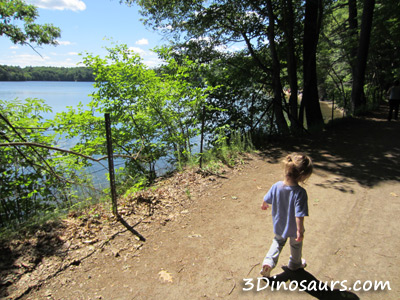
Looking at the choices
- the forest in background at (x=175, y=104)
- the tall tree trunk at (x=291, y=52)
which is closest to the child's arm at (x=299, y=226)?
the forest in background at (x=175, y=104)

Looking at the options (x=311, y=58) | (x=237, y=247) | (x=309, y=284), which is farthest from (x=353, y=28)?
(x=309, y=284)

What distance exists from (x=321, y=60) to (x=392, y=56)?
18.7 feet

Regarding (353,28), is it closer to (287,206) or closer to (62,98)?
(287,206)

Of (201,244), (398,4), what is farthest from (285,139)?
(398,4)

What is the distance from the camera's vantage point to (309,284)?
2775 millimetres

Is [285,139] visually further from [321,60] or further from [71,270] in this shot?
[321,60]

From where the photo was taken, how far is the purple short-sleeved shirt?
100 inches

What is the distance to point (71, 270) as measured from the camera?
10.5 ft

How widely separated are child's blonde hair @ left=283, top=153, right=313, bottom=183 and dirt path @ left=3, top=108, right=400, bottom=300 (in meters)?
1.25

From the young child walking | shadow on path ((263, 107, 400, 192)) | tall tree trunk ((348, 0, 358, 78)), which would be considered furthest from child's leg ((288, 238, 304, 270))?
tall tree trunk ((348, 0, 358, 78))

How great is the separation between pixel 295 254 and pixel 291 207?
0.61m

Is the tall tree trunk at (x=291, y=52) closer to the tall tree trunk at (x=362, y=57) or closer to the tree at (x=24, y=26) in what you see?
the tall tree trunk at (x=362, y=57)

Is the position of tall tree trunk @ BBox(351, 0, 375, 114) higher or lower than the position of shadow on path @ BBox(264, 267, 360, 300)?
higher

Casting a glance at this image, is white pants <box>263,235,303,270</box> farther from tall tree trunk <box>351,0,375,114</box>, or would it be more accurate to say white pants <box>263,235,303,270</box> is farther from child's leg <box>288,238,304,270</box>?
tall tree trunk <box>351,0,375,114</box>
